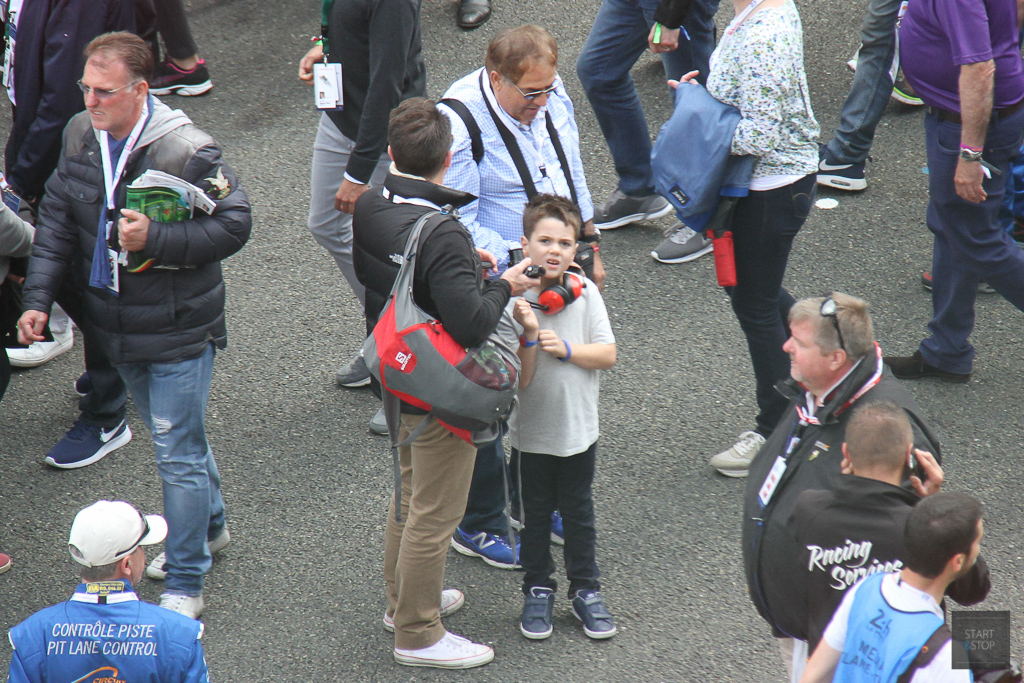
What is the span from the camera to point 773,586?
260 centimetres

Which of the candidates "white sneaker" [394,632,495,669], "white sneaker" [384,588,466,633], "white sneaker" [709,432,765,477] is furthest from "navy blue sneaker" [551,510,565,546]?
"white sneaker" [709,432,765,477]

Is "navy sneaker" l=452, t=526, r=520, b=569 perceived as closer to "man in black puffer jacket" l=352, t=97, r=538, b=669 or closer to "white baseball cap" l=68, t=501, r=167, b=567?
"man in black puffer jacket" l=352, t=97, r=538, b=669

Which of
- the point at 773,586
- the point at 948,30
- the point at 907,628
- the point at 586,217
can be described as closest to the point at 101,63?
the point at 586,217

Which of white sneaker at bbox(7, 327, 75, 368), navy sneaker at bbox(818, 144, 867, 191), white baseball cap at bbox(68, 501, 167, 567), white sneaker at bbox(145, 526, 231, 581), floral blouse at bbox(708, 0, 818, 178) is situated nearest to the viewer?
white baseball cap at bbox(68, 501, 167, 567)

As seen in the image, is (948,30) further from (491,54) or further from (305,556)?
(305,556)

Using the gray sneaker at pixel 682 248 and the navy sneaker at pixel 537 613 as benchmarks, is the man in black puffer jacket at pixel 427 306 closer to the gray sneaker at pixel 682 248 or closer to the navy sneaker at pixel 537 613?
the navy sneaker at pixel 537 613

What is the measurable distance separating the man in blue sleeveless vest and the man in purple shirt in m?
2.43

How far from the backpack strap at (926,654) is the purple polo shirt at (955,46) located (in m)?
2.71

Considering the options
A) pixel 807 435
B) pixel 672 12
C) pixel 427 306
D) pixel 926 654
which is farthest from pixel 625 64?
pixel 926 654

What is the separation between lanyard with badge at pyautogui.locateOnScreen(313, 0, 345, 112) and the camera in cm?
436

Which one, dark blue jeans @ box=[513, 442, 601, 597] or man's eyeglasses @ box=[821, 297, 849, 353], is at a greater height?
man's eyeglasses @ box=[821, 297, 849, 353]

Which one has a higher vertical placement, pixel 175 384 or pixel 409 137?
pixel 409 137

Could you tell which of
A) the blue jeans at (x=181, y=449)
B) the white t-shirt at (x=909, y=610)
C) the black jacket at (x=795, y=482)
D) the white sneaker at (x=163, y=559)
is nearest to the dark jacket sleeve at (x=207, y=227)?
the blue jeans at (x=181, y=449)

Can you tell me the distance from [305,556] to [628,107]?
10.2 ft
